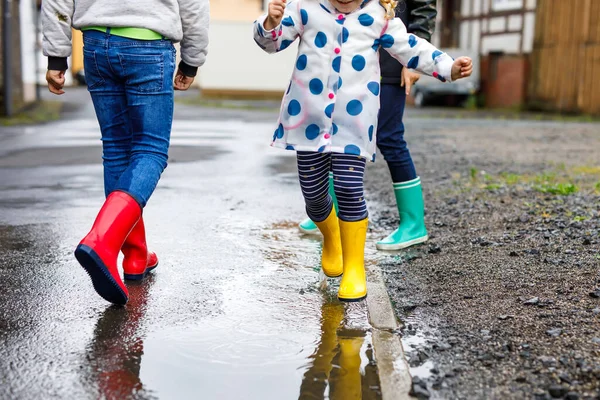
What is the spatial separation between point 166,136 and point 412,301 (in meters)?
1.37

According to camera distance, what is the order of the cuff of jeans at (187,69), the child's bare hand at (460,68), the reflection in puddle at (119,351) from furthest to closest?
the cuff of jeans at (187,69), the child's bare hand at (460,68), the reflection in puddle at (119,351)

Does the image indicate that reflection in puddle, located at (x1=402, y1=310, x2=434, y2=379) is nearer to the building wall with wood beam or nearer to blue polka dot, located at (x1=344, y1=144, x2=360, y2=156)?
blue polka dot, located at (x1=344, y1=144, x2=360, y2=156)

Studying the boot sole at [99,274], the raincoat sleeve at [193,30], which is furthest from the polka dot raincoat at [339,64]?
the boot sole at [99,274]

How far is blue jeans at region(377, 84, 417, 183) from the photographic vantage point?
4422mm

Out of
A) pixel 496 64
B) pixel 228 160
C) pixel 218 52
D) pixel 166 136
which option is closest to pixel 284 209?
pixel 166 136

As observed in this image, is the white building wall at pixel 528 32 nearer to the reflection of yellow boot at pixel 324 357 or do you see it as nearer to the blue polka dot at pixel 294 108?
the blue polka dot at pixel 294 108

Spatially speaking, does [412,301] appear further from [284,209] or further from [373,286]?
[284,209]

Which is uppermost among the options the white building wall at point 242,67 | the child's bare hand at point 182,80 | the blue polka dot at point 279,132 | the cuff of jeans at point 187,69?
the cuff of jeans at point 187,69

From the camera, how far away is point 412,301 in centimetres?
360

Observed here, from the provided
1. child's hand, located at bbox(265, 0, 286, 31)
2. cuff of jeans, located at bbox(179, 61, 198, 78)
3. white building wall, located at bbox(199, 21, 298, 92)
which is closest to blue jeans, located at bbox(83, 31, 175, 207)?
cuff of jeans, located at bbox(179, 61, 198, 78)

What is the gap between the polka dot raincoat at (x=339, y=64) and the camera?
3541mm

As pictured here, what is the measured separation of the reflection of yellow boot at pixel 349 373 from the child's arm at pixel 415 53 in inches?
50.8

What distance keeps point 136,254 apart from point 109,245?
0.62m

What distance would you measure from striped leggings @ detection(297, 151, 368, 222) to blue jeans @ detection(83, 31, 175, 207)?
0.68m
